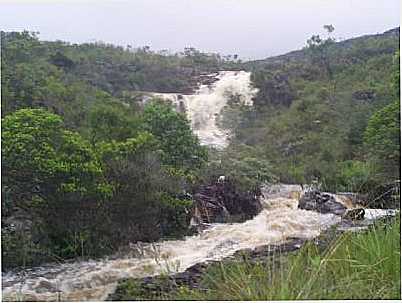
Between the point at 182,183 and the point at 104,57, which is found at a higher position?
the point at 104,57

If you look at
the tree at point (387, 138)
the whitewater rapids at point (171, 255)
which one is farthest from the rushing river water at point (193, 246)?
the tree at point (387, 138)

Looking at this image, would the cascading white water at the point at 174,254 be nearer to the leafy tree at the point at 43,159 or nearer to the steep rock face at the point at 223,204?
the steep rock face at the point at 223,204

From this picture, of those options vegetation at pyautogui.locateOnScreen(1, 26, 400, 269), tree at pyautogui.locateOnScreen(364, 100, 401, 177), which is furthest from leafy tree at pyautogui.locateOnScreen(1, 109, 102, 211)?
tree at pyautogui.locateOnScreen(364, 100, 401, 177)

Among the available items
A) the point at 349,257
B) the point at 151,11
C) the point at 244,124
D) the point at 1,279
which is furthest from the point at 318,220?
the point at 1,279

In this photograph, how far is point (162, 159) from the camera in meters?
3.02

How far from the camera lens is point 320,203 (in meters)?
3.00

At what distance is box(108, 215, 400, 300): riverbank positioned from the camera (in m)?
2.37

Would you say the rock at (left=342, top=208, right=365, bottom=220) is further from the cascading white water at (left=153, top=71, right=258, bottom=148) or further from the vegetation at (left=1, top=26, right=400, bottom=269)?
the cascading white water at (left=153, top=71, right=258, bottom=148)

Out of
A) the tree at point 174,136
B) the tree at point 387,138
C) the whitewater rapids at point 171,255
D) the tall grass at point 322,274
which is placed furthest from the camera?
the tree at point 174,136

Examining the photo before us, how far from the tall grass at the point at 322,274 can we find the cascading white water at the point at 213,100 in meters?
0.63

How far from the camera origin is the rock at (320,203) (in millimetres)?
2957

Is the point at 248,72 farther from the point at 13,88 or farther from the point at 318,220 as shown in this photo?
the point at 13,88

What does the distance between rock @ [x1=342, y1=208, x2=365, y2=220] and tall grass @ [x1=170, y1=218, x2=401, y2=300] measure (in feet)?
0.37

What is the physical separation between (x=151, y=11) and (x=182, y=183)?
2.48 ft
